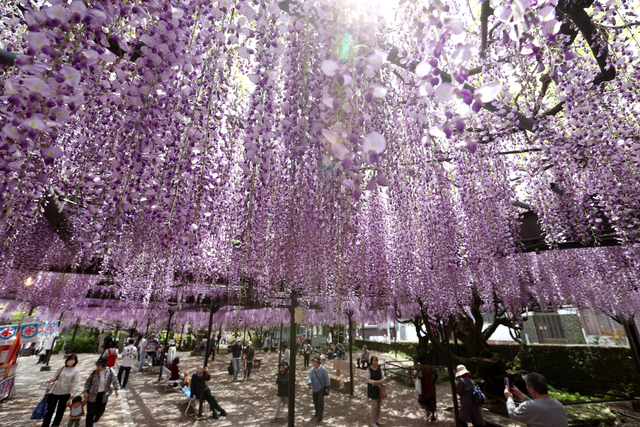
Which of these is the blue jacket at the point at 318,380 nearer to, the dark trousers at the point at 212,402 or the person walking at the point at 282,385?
the person walking at the point at 282,385

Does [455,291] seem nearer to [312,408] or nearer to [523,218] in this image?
[523,218]

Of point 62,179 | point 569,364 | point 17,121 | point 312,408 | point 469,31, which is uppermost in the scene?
point 469,31

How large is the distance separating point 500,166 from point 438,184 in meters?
1.61

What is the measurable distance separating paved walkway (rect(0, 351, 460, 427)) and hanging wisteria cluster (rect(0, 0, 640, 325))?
3.14 meters

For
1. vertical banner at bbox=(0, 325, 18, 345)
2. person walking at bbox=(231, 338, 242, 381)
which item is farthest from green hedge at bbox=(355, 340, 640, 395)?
vertical banner at bbox=(0, 325, 18, 345)

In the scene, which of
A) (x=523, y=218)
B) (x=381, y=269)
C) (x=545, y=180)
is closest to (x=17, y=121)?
(x=381, y=269)

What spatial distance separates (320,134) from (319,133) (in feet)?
0.16

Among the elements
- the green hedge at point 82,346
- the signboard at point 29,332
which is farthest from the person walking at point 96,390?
the green hedge at point 82,346

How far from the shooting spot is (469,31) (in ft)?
14.9

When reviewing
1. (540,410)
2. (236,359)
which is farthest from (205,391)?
(540,410)

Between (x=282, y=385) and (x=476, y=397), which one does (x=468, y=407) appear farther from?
(x=282, y=385)

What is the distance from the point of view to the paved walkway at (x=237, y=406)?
6879 millimetres

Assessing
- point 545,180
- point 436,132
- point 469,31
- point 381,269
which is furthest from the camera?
point 381,269

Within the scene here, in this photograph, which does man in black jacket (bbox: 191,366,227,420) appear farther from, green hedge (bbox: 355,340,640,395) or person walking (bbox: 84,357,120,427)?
green hedge (bbox: 355,340,640,395)
